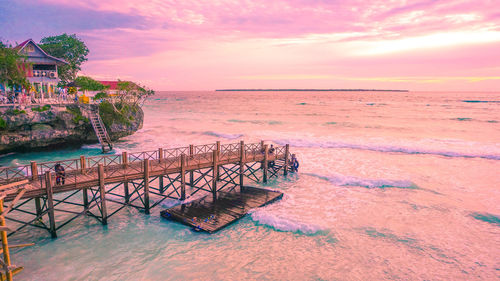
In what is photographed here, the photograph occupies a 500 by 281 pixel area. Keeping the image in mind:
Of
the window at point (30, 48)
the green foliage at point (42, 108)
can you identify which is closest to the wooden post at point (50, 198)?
the green foliage at point (42, 108)

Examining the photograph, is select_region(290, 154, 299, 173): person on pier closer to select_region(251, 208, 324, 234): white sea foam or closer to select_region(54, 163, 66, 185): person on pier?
select_region(251, 208, 324, 234): white sea foam

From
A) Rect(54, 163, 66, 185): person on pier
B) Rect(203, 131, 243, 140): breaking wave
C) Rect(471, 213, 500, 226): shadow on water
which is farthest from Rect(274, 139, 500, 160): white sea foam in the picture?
Rect(54, 163, 66, 185): person on pier

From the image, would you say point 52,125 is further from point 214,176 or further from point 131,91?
point 214,176

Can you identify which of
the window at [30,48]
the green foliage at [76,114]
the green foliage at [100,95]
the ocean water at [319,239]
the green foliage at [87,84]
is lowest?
the ocean water at [319,239]

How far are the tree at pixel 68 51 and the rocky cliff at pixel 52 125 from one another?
19268mm

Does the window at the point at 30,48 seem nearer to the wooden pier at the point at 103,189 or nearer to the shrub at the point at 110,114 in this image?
the shrub at the point at 110,114

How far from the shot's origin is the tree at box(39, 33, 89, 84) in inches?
1951

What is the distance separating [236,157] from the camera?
23781 millimetres

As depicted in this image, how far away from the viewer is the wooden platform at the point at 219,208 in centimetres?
1719

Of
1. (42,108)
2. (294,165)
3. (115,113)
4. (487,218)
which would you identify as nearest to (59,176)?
(294,165)

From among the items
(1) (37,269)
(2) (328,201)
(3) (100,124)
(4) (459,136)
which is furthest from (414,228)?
(4) (459,136)

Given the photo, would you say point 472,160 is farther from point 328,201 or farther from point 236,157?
point 236,157

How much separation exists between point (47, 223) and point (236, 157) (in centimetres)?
1366

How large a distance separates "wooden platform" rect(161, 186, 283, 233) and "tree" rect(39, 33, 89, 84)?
4431cm
